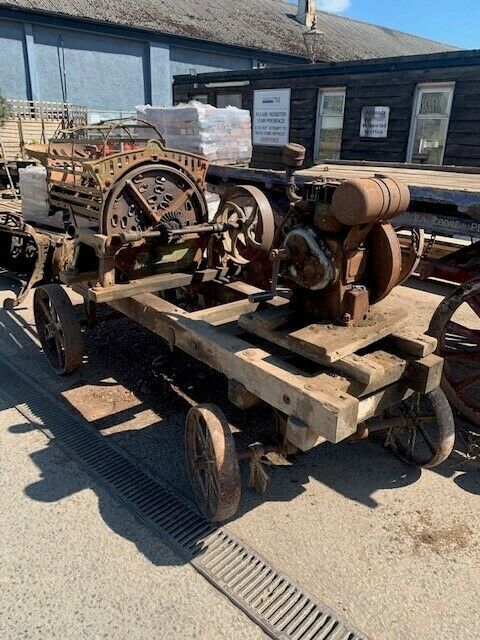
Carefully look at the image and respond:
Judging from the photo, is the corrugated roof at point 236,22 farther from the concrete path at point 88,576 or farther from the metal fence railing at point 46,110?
the concrete path at point 88,576

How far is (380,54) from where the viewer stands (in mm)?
31000

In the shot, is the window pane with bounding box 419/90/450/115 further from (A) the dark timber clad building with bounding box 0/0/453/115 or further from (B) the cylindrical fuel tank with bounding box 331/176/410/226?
(A) the dark timber clad building with bounding box 0/0/453/115

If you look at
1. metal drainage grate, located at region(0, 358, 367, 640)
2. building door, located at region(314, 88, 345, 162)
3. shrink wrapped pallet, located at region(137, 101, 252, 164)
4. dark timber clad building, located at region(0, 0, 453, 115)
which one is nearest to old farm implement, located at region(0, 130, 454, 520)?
metal drainage grate, located at region(0, 358, 367, 640)

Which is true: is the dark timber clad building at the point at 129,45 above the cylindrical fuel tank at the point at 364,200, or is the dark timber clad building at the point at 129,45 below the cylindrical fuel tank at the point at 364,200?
above

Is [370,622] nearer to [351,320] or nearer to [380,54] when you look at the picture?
[351,320]

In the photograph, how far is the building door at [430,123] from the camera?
9.70m

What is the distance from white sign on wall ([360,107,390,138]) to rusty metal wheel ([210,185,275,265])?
6726 mm

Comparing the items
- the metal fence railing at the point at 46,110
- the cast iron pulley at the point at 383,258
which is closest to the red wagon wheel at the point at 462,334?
the cast iron pulley at the point at 383,258

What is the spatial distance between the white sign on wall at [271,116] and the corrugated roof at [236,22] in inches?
430

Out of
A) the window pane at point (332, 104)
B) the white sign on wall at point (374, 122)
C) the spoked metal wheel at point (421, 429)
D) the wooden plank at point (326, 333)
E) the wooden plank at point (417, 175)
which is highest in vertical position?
the window pane at point (332, 104)

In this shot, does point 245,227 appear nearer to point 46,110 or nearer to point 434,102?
point 434,102

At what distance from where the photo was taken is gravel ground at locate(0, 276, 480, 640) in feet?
8.46

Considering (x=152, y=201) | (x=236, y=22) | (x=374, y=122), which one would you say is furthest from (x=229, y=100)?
(x=236, y=22)

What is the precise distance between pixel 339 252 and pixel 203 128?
5653mm
